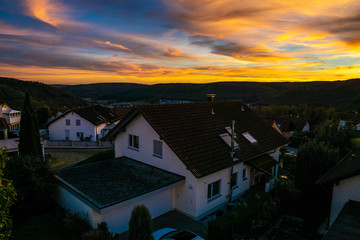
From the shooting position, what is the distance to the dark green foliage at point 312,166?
17.6 meters

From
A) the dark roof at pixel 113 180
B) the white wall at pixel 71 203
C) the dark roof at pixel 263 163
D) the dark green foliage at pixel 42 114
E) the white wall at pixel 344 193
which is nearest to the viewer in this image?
the white wall at pixel 71 203

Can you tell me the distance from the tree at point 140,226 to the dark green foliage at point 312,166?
13.3m

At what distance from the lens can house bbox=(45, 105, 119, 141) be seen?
43.8 meters

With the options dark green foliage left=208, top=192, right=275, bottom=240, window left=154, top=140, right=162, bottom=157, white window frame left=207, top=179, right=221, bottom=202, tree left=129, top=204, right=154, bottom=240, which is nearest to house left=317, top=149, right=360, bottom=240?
dark green foliage left=208, top=192, right=275, bottom=240

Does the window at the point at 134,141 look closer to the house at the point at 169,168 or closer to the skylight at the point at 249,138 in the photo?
the house at the point at 169,168

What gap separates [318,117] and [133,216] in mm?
90389

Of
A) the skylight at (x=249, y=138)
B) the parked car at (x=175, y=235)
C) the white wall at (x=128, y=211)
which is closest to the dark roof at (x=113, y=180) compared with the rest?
the white wall at (x=128, y=211)

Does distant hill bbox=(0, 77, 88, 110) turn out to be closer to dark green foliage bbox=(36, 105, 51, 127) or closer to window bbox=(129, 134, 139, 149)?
dark green foliage bbox=(36, 105, 51, 127)

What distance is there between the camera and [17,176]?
542 inches

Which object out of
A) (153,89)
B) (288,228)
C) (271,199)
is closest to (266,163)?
(271,199)

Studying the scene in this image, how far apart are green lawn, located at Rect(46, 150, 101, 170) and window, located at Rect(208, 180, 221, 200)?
21596 mm

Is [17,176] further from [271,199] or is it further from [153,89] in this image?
[153,89]

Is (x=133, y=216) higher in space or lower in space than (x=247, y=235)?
higher

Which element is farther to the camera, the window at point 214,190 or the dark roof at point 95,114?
the dark roof at point 95,114
